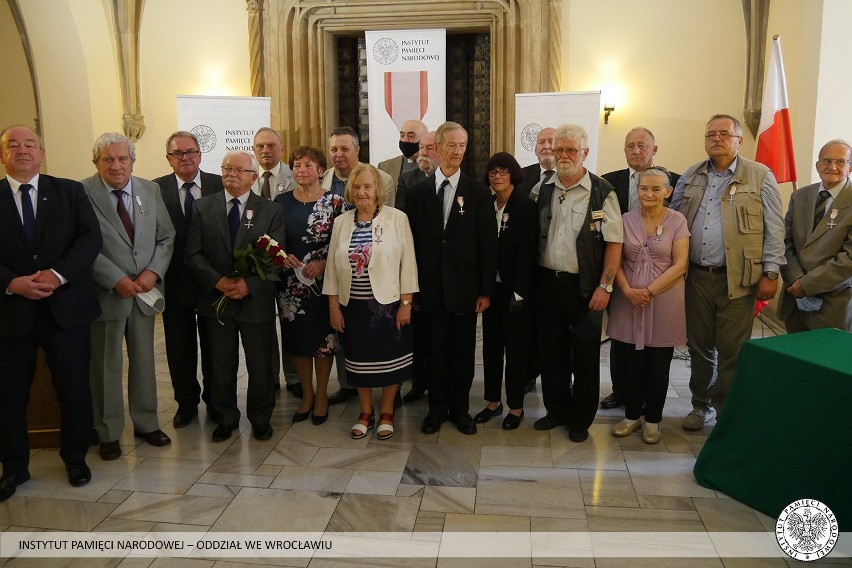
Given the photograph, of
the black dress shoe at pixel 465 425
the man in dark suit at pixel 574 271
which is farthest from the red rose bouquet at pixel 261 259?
the man in dark suit at pixel 574 271

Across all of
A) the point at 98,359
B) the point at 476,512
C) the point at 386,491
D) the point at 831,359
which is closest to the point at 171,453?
the point at 98,359

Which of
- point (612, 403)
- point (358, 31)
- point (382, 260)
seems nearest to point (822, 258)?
point (612, 403)

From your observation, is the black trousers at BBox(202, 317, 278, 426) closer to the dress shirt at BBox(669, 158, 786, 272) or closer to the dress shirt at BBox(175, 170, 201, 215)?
the dress shirt at BBox(175, 170, 201, 215)

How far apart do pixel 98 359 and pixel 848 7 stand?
261 inches

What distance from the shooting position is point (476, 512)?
10.4 feet

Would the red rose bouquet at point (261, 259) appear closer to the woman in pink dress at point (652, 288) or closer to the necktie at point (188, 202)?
the necktie at point (188, 202)

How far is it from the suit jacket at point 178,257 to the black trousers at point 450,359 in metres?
1.46

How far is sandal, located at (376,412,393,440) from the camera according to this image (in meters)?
4.06

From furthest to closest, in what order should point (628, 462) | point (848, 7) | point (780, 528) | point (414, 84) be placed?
1. point (414, 84)
2. point (848, 7)
3. point (628, 462)
4. point (780, 528)

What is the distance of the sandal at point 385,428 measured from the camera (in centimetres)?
406

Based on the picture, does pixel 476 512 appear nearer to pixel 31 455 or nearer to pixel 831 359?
pixel 831 359

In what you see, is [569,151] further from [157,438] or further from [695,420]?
Answer: [157,438]

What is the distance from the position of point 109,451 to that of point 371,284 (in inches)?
68.3

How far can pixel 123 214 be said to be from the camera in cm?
383
